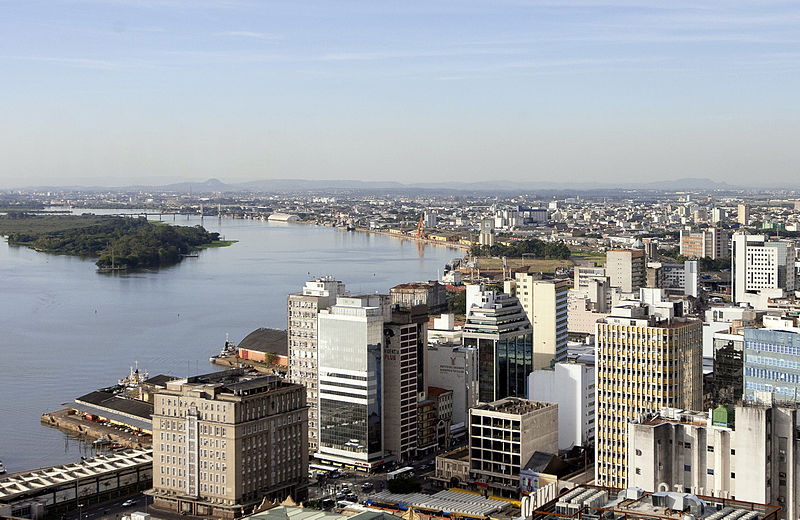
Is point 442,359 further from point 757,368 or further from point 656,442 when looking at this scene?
point 656,442

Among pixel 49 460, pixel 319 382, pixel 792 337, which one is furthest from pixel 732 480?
pixel 49 460

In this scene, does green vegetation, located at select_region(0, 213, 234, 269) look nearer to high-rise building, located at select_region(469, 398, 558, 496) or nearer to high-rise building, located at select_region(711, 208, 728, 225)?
high-rise building, located at select_region(711, 208, 728, 225)

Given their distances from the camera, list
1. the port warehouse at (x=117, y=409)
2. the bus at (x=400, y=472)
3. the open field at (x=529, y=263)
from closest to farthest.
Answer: the bus at (x=400, y=472)
the port warehouse at (x=117, y=409)
the open field at (x=529, y=263)

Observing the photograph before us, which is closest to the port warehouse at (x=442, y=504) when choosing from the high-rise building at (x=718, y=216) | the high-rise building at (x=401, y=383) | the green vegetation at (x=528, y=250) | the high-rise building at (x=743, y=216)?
the high-rise building at (x=401, y=383)

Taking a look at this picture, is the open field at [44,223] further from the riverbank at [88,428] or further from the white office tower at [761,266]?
the riverbank at [88,428]

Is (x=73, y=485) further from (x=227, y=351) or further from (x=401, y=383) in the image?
(x=227, y=351)

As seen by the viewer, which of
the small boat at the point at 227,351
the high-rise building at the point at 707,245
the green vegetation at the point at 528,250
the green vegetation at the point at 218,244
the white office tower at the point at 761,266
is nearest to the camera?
the small boat at the point at 227,351
